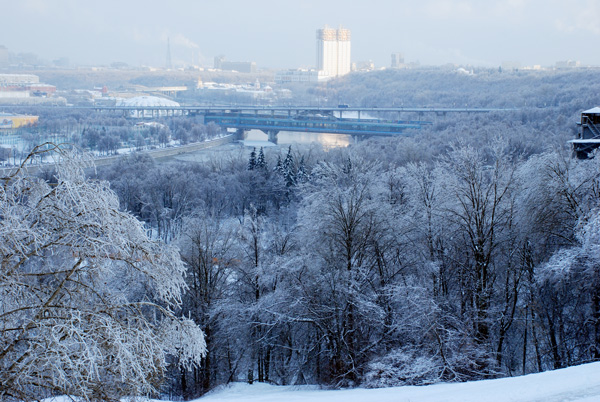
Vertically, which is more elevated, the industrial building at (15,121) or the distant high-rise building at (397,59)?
the distant high-rise building at (397,59)

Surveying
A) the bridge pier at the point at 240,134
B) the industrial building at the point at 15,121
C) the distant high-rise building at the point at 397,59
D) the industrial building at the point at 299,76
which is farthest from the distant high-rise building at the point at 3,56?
the distant high-rise building at the point at 397,59

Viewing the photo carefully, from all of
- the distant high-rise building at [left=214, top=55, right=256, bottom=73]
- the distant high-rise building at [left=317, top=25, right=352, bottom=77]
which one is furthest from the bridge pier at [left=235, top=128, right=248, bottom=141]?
the distant high-rise building at [left=214, top=55, right=256, bottom=73]

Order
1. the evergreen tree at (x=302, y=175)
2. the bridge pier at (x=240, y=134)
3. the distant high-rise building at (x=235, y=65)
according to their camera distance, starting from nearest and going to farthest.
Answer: the evergreen tree at (x=302, y=175) < the bridge pier at (x=240, y=134) < the distant high-rise building at (x=235, y=65)

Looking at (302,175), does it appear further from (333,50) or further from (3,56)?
(333,50)

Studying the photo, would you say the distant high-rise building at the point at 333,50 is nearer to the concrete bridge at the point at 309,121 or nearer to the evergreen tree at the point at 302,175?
the concrete bridge at the point at 309,121

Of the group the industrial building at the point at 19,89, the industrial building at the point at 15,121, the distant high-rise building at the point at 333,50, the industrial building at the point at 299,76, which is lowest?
the industrial building at the point at 15,121

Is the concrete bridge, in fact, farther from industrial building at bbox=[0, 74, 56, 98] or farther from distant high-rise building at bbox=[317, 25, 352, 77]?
distant high-rise building at bbox=[317, 25, 352, 77]

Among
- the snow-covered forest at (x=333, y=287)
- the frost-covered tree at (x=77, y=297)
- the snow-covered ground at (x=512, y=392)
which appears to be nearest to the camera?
the frost-covered tree at (x=77, y=297)
